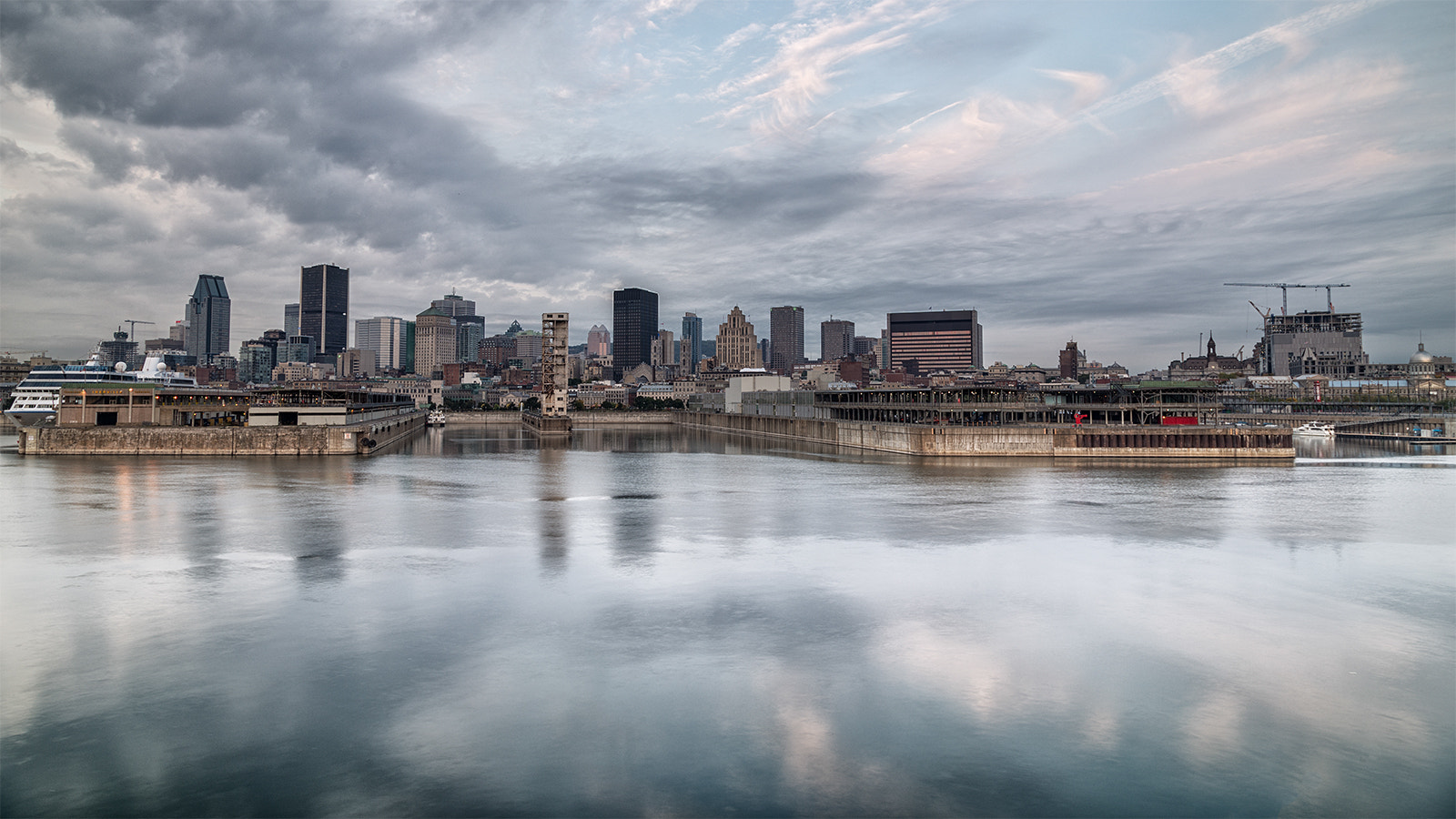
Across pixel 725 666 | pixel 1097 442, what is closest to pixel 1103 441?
pixel 1097 442

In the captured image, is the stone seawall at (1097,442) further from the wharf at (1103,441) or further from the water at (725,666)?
the water at (725,666)

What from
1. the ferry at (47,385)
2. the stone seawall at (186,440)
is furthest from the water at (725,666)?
the ferry at (47,385)

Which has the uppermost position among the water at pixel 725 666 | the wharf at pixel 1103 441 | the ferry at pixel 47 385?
the ferry at pixel 47 385

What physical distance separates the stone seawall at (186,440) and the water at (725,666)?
57167 millimetres

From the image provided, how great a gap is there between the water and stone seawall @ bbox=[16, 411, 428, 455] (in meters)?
57.2

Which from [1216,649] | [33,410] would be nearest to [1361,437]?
[1216,649]

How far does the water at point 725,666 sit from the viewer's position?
14477 millimetres

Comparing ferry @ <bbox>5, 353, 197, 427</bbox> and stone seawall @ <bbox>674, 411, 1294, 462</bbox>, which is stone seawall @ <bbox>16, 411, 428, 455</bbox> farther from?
stone seawall @ <bbox>674, 411, 1294, 462</bbox>

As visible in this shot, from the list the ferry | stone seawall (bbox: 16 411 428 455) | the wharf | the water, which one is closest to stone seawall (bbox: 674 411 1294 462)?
the wharf

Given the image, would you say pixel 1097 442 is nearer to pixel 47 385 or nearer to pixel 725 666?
pixel 725 666

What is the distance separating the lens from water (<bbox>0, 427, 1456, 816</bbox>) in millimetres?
14477

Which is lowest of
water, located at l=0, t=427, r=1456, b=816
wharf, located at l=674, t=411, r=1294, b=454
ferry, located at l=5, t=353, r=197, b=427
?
water, located at l=0, t=427, r=1456, b=816

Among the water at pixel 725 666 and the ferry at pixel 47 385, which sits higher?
the ferry at pixel 47 385

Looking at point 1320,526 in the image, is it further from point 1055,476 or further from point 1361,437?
point 1361,437
